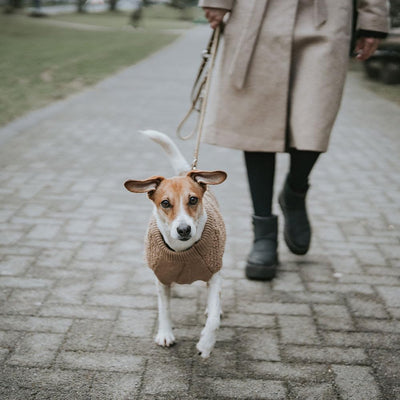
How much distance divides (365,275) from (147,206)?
2.14 metres

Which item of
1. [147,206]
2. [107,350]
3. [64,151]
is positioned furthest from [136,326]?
[64,151]

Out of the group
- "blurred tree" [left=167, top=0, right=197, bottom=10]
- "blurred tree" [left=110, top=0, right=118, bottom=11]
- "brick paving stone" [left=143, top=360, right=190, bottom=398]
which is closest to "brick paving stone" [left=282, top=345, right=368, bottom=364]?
"brick paving stone" [left=143, top=360, right=190, bottom=398]

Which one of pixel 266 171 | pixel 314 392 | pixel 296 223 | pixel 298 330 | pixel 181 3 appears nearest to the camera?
pixel 314 392

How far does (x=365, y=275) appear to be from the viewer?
133 inches

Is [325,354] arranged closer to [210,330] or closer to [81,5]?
[210,330]

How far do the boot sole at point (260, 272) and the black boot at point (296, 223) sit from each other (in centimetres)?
Result: 27

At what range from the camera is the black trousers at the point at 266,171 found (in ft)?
10.5

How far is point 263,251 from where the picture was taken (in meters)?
3.28

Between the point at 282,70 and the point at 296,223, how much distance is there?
1.12 metres

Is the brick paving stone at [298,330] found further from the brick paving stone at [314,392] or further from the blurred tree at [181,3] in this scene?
the blurred tree at [181,3]

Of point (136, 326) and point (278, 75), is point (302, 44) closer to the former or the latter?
point (278, 75)

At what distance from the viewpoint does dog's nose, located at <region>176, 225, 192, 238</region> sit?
228 centimetres

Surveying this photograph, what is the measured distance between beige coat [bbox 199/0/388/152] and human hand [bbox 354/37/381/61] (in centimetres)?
12

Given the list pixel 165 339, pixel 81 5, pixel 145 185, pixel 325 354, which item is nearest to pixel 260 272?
pixel 325 354
